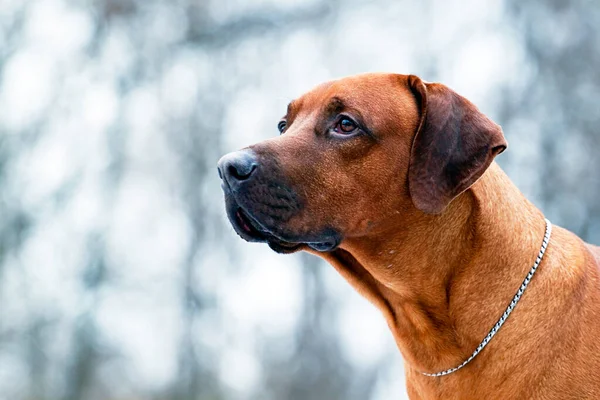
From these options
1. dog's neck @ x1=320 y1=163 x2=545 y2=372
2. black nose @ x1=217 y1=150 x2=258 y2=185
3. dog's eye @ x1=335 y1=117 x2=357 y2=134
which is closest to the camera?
black nose @ x1=217 y1=150 x2=258 y2=185

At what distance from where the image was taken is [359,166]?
159 inches

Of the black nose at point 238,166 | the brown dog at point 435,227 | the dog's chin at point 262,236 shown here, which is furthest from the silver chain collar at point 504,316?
the black nose at point 238,166

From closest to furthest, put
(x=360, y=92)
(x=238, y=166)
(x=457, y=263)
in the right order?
(x=238, y=166)
(x=457, y=263)
(x=360, y=92)

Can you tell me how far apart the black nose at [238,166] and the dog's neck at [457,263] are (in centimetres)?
71

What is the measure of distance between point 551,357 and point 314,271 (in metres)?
11.3

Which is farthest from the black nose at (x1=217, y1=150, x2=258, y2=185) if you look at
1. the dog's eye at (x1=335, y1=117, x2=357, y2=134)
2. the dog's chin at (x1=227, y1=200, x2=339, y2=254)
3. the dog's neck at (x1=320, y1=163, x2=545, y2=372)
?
the dog's neck at (x1=320, y1=163, x2=545, y2=372)

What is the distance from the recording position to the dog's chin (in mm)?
4020

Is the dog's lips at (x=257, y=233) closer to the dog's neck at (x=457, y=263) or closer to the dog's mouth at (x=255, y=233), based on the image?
the dog's mouth at (x=255, y=233)

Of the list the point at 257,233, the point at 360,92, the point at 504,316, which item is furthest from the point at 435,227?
the point at 257,233

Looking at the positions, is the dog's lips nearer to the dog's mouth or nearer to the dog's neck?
the dog's mouth

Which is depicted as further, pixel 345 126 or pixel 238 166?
pixel 345 126

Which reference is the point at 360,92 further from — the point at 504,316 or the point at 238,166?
the point at 504,316

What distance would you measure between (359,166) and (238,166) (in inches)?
24.4

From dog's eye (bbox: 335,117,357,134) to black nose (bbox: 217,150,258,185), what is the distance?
51 centimetres
